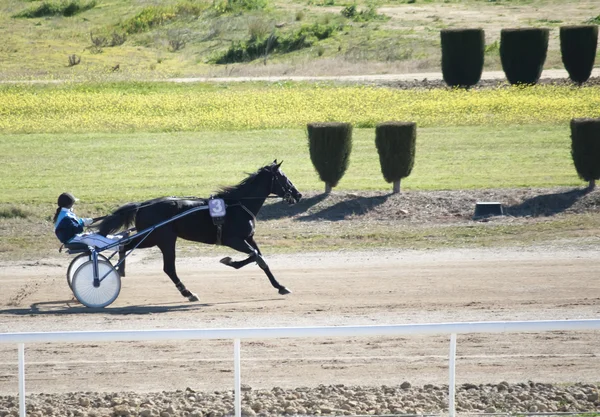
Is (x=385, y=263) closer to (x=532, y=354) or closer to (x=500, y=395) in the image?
(x=532, y=354)

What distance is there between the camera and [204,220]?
11586 millimetres

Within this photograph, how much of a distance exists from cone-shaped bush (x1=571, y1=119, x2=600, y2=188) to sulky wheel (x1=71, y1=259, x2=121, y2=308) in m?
9.52

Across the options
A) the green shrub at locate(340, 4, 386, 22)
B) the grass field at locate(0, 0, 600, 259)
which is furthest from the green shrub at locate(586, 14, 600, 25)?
the green shrub at locate(340, 4, 386, 22)

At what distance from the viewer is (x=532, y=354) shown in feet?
30.4

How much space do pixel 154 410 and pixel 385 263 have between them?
6.46 meters

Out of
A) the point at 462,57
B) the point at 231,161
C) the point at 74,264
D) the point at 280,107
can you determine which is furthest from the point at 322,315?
the point at 462,57

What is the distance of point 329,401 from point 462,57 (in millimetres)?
26204

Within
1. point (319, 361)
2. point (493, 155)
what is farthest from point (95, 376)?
point (493, 155)

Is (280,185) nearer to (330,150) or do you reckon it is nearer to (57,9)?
(330,150)

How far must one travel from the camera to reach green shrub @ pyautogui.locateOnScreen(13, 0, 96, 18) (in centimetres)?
6092

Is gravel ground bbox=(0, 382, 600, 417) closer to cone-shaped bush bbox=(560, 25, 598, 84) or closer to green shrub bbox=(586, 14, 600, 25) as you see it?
cone-shaped bush bbox=(560, 25, 598, 84)

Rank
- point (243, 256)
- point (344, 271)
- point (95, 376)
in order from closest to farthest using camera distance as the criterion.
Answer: point (95, 376)
point (344, 271)
point (243, 256)

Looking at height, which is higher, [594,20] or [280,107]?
[594,20]

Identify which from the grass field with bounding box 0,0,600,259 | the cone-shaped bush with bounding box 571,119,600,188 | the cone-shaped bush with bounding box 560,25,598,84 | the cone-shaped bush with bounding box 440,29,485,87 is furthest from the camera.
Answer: the cone-shaped bush with bounding box 440,29,485,87
